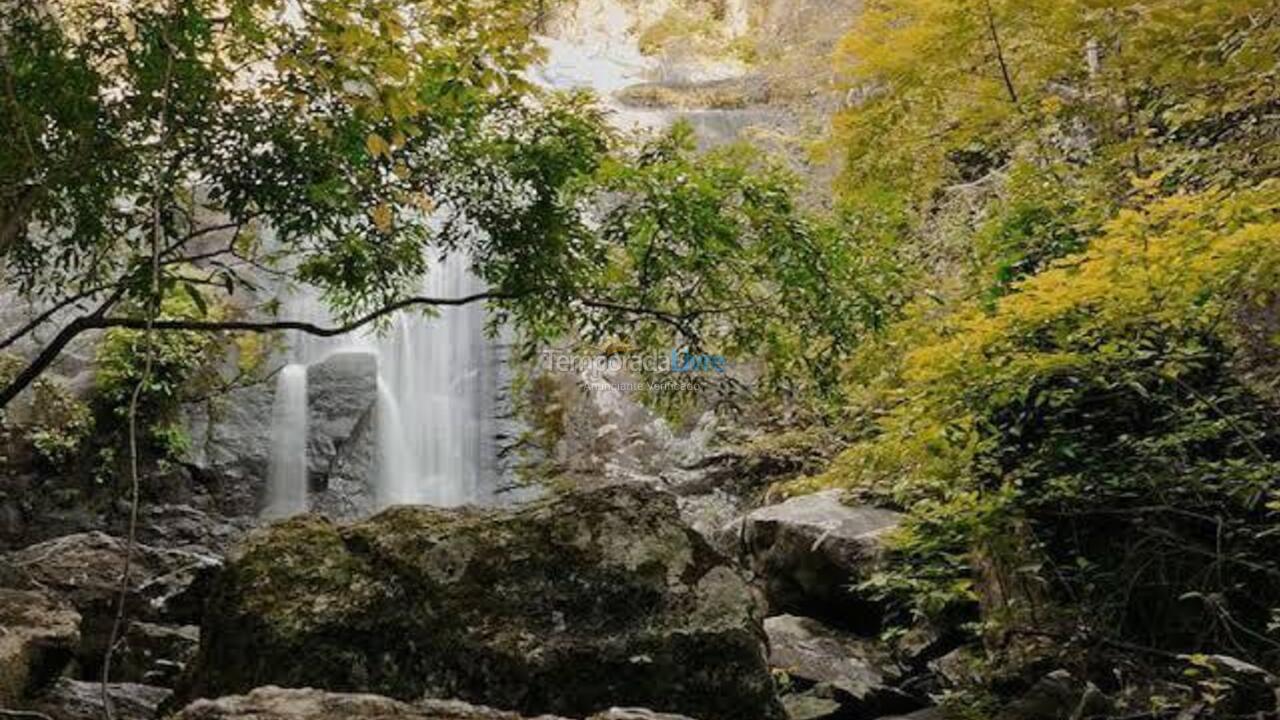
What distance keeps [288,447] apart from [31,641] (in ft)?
32.2

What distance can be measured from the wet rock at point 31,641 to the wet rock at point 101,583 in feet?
3.03

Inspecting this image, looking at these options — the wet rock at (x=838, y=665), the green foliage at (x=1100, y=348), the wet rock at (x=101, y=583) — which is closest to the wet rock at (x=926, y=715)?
the wet rock at (x=838, y=665)

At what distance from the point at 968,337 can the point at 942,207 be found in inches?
259

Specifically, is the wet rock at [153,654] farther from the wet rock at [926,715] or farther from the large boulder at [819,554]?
the large boulder at [819,554]

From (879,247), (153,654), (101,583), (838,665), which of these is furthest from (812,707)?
(101,583)

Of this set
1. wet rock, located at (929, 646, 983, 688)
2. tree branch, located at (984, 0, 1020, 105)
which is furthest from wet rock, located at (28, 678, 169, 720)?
tree branch, located at (984, 0, 1020, 105)

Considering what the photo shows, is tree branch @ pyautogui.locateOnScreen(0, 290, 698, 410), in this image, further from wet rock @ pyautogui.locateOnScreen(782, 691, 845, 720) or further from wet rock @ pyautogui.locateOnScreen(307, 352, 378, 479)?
wet rock @ pyautogui.locateOnScreen(307, 352, 378, 479)

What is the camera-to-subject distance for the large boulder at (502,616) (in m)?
4.03

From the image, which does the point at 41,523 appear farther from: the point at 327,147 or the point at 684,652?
the point at 684,652

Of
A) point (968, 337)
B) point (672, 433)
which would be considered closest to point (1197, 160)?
point (968, 337)

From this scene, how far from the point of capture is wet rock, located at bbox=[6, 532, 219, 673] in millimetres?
6523

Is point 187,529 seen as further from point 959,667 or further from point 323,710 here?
point 323,710

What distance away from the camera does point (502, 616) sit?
4191 mm

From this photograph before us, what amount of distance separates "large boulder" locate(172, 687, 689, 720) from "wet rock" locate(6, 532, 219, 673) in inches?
154
